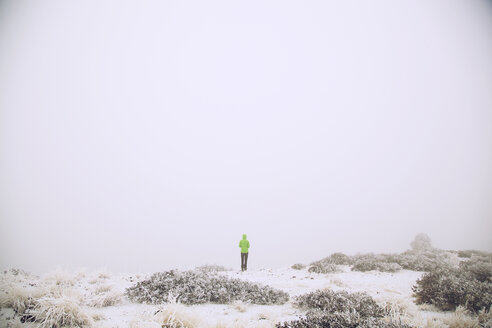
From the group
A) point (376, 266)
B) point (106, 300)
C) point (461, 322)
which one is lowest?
point (376, 266)

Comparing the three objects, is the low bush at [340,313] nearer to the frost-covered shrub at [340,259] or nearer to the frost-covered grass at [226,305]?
the frost-covered grass at [226,305]

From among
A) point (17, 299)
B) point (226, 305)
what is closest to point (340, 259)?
point (226, 305)

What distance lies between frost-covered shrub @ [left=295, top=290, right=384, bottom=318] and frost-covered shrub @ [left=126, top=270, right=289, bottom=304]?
3.45 ft

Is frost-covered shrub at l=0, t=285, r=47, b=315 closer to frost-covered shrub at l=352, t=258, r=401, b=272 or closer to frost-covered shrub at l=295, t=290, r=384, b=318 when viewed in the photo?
frost-covered shrub at l=295, t=290, r=384, b=318

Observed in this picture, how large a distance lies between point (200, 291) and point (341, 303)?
414 centimetres

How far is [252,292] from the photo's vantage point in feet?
27.3

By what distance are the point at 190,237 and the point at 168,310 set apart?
88545 mm

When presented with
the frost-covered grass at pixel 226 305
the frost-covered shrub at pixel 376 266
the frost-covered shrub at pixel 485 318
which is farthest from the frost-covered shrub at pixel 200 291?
the frost-covered shrub at pixel 376 266

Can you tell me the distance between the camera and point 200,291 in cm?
809

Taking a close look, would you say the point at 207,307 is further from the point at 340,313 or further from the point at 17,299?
the point at 17,299

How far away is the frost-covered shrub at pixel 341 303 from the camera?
6512 millimetres

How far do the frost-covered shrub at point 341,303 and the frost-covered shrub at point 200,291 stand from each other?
3.45 ft

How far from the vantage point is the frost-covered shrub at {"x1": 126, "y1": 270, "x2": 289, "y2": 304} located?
7.81 metres

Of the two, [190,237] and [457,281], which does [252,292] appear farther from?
[190,237]
